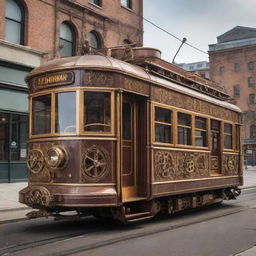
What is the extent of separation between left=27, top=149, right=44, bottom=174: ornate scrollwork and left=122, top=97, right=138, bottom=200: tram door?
163cm

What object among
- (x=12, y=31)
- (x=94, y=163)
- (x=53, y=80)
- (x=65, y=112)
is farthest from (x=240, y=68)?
(x=94, y=163)

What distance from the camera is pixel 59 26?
21344 millimetres

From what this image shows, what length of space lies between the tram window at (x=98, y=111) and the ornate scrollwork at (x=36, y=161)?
1.15m

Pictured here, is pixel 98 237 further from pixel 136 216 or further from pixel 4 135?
pixel 4 135

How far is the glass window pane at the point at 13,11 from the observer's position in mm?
19244

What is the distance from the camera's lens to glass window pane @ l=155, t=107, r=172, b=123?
9.97 meters

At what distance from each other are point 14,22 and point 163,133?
11.8m

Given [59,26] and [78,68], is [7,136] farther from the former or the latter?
[78,68]

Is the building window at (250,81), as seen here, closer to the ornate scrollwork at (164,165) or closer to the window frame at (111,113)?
the ornate scrollwork at (164,165)

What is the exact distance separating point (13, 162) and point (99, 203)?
36.1 ft

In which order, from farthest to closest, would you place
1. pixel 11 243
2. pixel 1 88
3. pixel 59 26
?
pixel 59 26 < pixel 1 88 < pixel 11 243

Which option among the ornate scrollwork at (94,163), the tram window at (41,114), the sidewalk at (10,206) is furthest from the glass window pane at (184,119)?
the sidewalk at (10,206)

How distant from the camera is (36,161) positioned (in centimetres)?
907

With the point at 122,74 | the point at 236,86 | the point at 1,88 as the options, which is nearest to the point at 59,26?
the point at 1,88
